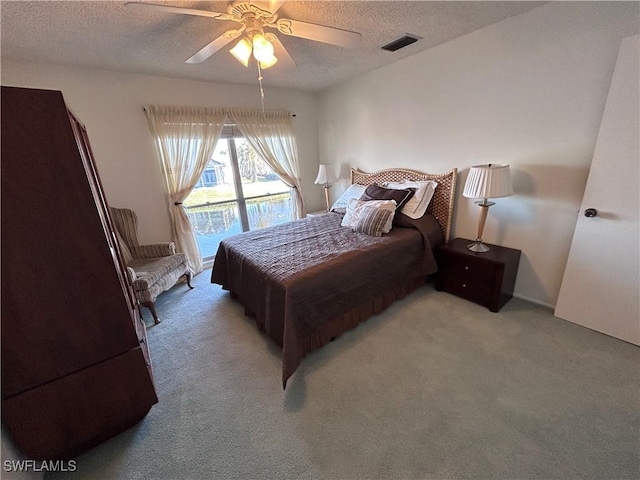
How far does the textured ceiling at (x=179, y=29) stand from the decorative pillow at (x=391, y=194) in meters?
1.37

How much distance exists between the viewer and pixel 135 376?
1.38 metres

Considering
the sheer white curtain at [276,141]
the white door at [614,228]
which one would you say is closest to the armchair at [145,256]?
the sheer white curtain at [276,141]

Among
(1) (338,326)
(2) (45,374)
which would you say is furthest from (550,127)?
(2) (45,374)

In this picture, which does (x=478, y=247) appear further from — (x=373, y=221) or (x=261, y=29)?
(x=261, y=29)

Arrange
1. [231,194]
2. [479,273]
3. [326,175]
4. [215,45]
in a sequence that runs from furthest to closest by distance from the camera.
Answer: [326,175]
[231,194]
[479,273]
[215,45]

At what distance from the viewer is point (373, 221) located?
2.55 metres

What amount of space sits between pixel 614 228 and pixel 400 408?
1956 millimetres

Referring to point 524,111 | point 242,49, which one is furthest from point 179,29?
point 524,111

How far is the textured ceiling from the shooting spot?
1.64 m

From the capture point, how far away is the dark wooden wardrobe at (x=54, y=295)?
100 cm

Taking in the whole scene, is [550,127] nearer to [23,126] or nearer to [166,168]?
[23,126]

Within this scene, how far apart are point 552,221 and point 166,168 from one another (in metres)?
3.98

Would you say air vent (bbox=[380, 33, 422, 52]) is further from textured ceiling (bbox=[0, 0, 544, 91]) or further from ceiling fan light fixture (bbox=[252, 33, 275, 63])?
ceiling fan light fixture (bbox=[252, 33, 275, 63])

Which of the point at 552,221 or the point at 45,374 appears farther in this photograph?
the point at 552,221
